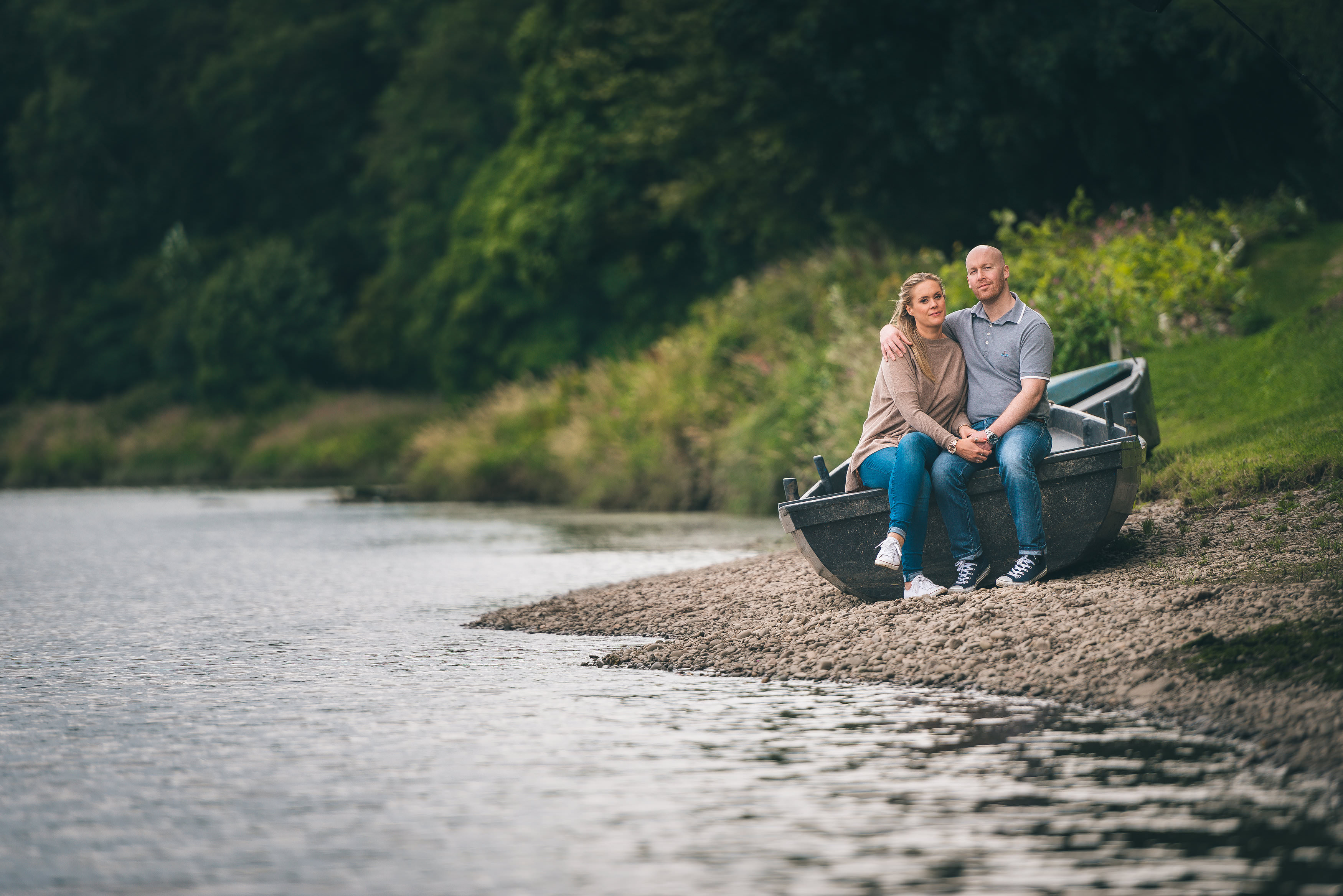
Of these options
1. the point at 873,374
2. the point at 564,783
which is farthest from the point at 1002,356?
the point at 873,374

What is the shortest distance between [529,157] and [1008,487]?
32850 mm

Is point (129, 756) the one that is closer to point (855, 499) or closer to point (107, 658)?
point (107, 658)

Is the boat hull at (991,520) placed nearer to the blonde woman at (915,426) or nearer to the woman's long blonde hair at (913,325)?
the blonde woman at (915,426)

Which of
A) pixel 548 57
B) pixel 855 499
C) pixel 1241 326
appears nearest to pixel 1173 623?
pixel 855 499

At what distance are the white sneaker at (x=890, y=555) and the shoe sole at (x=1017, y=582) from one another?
1.88 ft

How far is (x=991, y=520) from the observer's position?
9.57 metres

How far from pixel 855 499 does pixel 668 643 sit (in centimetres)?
131

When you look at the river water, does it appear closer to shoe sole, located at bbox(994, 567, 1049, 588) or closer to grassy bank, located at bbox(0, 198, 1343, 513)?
shoe sole, located at bbox(994, 567, 1049, 588)

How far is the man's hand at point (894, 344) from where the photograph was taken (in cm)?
954

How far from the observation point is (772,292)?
26766mm

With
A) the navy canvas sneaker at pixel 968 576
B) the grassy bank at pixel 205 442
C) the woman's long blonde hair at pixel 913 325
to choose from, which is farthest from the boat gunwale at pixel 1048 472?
the grassy bank at pixel 205 442

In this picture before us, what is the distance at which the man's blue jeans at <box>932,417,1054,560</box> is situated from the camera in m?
9.24

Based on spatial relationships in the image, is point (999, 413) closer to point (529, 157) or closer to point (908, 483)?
point (908, 483)

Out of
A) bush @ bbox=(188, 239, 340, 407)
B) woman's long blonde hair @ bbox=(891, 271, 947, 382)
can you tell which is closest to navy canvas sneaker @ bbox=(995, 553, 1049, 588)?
woman's long blonde hair @ bbox=(891, 271, 947, 382)
